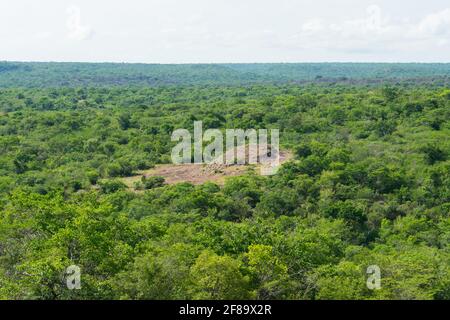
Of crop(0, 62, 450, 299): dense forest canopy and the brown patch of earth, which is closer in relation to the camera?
crop(0, 62, 450, 299): dense forest canopy

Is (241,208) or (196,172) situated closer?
(241,208)

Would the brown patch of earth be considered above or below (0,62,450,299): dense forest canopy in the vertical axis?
below

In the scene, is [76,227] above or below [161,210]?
above

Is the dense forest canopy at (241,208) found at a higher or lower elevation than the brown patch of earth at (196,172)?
higher

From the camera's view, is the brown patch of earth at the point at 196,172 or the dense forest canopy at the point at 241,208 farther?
the brown patch of earth at the point at 196,172

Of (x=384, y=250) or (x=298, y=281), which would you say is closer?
(x=298, y=281)

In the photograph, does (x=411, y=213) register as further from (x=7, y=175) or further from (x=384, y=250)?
(x=7, y=175)
